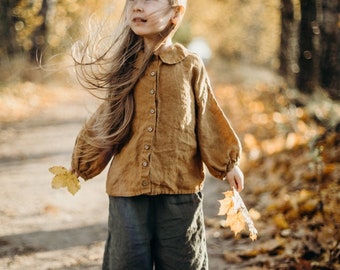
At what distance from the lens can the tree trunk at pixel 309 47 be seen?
707cm

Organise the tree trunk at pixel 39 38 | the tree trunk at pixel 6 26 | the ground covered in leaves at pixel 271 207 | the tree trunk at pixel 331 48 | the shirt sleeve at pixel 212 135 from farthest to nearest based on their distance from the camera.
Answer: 1. the tree trunk at pixel 39 38
2. the tree trunk at pixel 6 26
3. the tree trunk at pixel 331 48
4. the ground covered in leaves at pixel 271 207
5. the shirt sleeve at pixel 212 135

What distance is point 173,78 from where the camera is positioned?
242 cm

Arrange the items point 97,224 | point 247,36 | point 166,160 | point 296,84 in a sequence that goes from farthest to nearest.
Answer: point 247,36, point 296,84, point 97,224, point 166,160

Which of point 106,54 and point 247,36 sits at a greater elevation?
point 247,36

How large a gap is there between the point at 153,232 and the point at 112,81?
853mm

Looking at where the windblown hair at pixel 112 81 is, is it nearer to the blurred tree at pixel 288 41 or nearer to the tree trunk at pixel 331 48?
the tree trunk at pixel 331 48

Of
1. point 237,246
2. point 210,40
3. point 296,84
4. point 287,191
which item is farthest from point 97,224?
point 210,40

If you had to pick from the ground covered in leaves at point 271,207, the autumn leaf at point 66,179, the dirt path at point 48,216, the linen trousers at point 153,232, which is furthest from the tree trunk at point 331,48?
the autumn leaf at point 66,179

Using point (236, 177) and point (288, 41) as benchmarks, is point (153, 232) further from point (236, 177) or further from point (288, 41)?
point (288, 41)

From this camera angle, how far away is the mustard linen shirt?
93.4 inches

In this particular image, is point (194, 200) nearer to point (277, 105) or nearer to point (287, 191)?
point (287, 191)

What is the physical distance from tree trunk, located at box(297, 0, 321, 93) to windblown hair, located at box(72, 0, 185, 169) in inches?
197

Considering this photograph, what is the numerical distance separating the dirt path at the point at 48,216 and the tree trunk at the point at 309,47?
255 centimetres

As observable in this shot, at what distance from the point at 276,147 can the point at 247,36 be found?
53.0 feet
